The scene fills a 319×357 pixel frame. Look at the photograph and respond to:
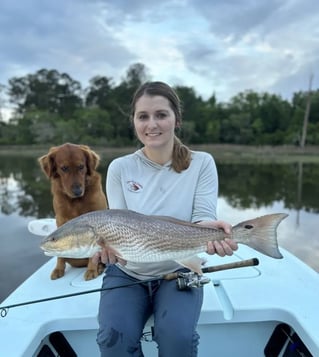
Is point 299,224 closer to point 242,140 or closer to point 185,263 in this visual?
point 185,263

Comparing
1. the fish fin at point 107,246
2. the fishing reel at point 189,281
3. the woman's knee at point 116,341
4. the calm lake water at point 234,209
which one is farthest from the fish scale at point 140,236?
the calm lake water at point 234,209

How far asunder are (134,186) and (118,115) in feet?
180

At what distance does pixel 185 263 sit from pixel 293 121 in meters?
58.3

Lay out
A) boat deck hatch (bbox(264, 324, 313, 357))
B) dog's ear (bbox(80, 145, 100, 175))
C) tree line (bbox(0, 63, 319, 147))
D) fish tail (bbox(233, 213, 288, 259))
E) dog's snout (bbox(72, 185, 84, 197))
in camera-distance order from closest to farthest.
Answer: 1. fish tail (bbox(233, 213, 288, 259))
2. boat deck hatch (bbox(264, 324, 313, 357))
3. dog's snout (bbox(72, 185, 84, 197))
4. dog's ear (bbox(80, 145, 100, 175))
5. tree line (bbox(0, 63, 319, 147))

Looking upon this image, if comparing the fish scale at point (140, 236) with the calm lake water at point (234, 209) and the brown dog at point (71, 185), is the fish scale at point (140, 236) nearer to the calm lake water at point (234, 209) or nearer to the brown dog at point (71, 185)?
the brown dog at point (71, 185)

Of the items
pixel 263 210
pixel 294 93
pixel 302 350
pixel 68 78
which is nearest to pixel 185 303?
pixel 302 350

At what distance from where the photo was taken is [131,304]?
6.94ft

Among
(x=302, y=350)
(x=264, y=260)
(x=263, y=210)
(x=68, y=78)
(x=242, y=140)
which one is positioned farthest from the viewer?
(x=68, y=78)

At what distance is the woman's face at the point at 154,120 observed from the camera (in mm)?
2406

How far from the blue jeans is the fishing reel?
0.08 ft

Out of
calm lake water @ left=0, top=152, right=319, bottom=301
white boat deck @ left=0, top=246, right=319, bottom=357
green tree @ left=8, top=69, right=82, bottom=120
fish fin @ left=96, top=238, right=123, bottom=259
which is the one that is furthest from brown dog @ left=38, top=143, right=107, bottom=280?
green tree @ left=8, top=69, right=82, bottom=120

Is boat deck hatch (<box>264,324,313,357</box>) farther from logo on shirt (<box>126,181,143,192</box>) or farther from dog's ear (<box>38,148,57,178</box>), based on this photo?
dog's ear (<box>38,148,57,178</box>)

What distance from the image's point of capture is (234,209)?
10086mm

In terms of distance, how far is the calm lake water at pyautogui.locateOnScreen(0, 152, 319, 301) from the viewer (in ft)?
20.1
